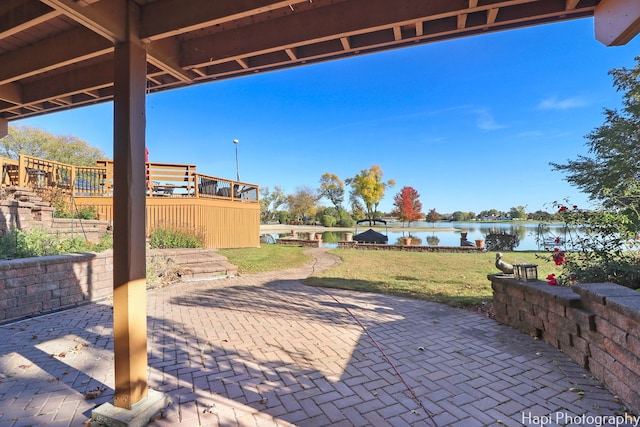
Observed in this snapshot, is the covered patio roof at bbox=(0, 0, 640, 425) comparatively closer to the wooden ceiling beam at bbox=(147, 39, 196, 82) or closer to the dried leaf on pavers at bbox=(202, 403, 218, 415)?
the wooden ceiling beam at bbox=(147, 39, 196, 82)

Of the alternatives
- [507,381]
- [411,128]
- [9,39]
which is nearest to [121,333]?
[9,39]

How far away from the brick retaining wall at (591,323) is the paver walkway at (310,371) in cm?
13

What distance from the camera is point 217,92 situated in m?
18.1

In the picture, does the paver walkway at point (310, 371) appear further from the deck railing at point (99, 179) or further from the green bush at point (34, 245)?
the deck railing at point (99, 179)

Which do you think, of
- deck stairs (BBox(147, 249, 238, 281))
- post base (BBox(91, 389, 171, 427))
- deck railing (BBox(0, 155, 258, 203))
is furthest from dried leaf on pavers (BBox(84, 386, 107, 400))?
deck railing (BBox(0, 155, 258, 203))

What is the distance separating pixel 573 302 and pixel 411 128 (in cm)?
3017

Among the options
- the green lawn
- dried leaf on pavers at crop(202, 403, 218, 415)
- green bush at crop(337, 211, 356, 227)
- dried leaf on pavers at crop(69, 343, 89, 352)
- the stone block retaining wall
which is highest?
green bush at crop(337, 211, 356, 227)

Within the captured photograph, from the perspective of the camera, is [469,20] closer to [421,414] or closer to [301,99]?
[421,414]

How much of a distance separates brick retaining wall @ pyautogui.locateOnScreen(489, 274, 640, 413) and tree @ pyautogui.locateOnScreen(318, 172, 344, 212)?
45.8 m

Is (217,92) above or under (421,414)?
above

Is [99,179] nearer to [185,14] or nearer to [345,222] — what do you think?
[185,14]

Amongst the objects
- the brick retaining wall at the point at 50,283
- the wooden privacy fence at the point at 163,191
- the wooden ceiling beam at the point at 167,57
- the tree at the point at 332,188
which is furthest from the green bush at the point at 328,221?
the wooden ceiling beam at the point at 167,57

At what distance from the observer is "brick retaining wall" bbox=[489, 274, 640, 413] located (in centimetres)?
206

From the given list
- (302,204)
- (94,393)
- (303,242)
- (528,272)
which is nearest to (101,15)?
(94,393)
